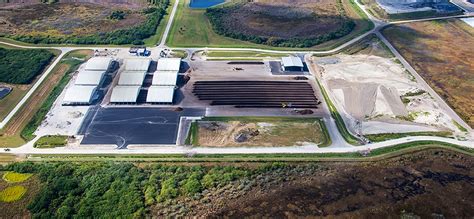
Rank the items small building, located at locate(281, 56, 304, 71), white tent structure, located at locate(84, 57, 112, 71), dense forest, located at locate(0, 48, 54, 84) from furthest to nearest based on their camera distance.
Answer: small building, located at locate(281, 56, 304, 71), white tent structure, located at locate(84, 57, 112, 71), dense forest, located at locate(0, 48, 54, 84)

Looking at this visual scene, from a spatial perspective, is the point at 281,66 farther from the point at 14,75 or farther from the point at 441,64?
the point at 14,75

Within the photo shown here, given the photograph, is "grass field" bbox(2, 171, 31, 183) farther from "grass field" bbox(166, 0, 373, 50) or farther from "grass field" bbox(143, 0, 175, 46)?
"grass field" bbox(166, 0, 373, 50)

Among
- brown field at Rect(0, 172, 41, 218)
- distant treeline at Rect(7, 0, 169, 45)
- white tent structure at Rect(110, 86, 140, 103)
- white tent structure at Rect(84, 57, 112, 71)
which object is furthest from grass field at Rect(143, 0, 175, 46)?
brown field at Rect(0, 172, 41, 218)

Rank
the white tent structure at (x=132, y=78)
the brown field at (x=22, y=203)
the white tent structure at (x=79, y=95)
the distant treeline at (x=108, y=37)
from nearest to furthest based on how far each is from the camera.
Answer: the brown field at (x=22, y=203), the white tent structure at (x=79, y=95), the white tent structure at (x=132, y=78), the distant treeline at (x=108, y=37)

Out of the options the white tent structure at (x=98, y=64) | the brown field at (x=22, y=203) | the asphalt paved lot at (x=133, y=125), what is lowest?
the brown field at (x=22, y=203)

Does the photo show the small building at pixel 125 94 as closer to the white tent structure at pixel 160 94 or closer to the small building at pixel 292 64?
the white tent structure at pixel 160 94

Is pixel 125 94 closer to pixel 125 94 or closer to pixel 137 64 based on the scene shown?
pixel 125 94

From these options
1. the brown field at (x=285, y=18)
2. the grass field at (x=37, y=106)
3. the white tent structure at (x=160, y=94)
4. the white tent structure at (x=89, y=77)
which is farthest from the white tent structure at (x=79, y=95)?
the brown field at (x=285, y=18)
